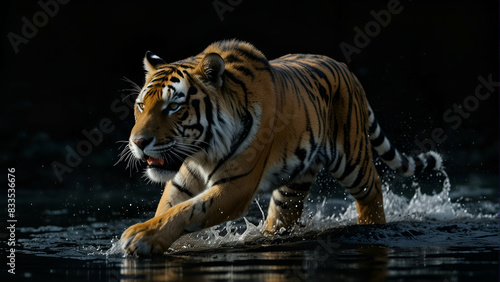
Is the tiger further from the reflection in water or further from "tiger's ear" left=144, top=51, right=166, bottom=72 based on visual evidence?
the reflection in water

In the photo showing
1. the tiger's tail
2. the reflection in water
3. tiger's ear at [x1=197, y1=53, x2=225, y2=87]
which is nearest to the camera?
the reflection in water

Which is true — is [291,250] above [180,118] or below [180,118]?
below

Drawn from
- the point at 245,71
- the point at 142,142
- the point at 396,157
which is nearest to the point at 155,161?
the point at 142,142

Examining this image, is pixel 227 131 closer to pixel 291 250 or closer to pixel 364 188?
pixel 291 250

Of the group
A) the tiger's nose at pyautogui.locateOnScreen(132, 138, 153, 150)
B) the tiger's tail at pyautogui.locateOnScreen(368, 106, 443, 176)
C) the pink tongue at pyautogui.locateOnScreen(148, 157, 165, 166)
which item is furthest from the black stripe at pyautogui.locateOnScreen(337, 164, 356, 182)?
the tiger's nose at pyautogui.locateOnScreen(132, 138, 153, 150)

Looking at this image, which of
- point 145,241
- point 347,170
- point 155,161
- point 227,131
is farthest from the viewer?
point 347,170

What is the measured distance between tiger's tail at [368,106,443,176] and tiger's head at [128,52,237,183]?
1.43 metres

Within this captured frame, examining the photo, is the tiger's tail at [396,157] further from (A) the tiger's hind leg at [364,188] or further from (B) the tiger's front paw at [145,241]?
(B) the tiger's front paw at [145,241]

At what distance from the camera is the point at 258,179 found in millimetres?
3041

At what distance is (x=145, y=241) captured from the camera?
2.65 meters

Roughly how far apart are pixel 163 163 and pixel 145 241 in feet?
1.04

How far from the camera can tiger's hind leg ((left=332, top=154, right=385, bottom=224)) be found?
3842mm

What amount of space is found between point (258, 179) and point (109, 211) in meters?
2.05

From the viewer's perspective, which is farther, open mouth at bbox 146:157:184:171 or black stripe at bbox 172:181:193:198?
black stripe at bbox 172:181:193:198
